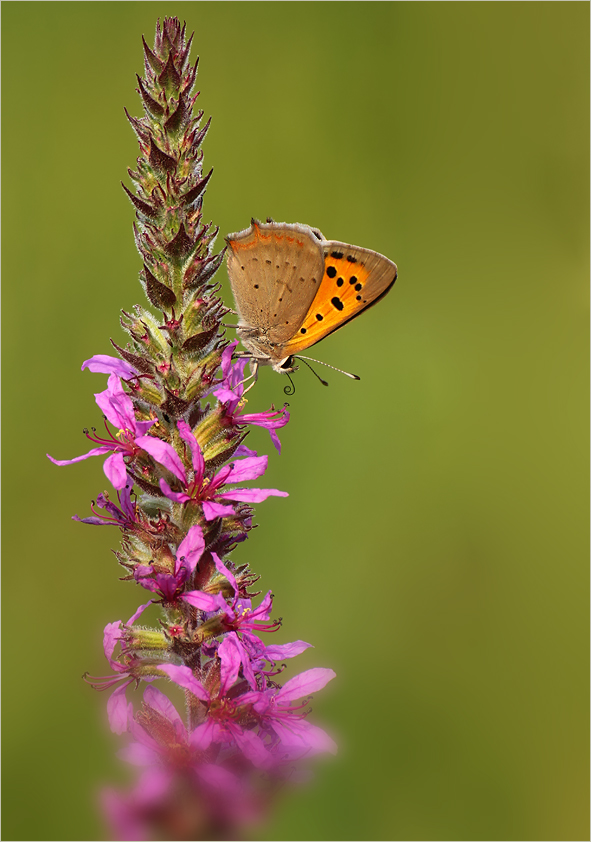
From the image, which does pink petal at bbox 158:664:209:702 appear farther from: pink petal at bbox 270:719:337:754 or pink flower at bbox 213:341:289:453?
pink flower at bbox 213:341:289:453

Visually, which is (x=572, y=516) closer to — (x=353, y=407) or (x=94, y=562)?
(x=353, y=407)

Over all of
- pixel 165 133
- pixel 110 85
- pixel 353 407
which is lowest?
pixel 353 407

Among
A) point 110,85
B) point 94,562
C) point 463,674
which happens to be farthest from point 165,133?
point 110,85

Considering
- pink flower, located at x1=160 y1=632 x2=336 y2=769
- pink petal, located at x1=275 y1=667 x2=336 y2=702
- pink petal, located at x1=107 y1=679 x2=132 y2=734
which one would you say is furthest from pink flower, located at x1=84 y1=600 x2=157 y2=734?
pink petal, located at x1=275 y1=667 x2=336 y2=702

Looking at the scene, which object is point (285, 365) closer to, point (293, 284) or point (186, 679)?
point (293, 284)

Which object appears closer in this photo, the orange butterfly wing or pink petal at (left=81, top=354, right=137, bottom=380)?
pink petal at (left=81, top=354, right=137, bottom=380)

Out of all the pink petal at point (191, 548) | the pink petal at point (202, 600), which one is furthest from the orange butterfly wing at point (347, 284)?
the pink petal at point (202, 600)

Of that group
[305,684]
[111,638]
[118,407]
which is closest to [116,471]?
[118,407]
